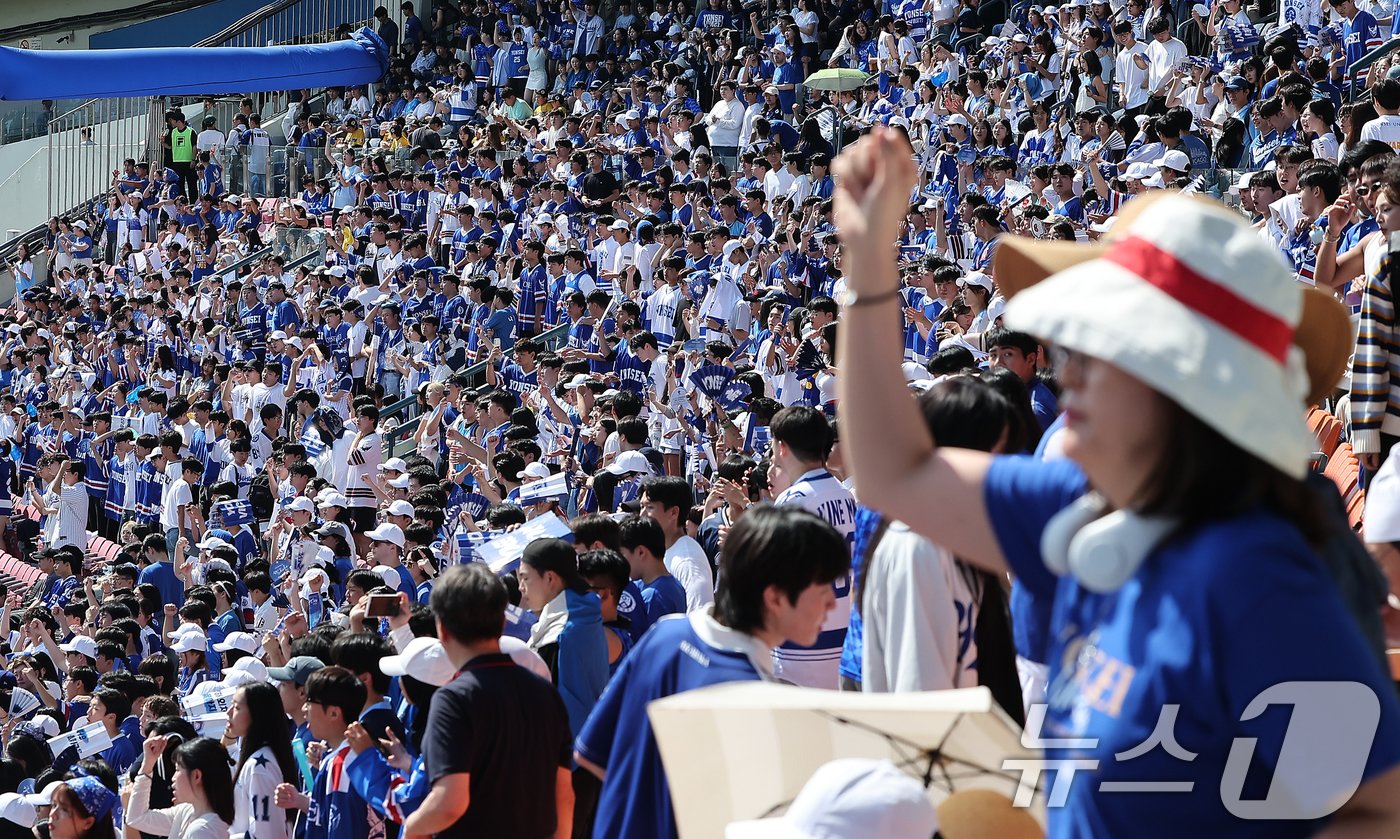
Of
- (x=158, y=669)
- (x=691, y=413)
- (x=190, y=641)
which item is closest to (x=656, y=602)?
(x=190, y=641)

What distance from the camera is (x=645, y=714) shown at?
9.61ft

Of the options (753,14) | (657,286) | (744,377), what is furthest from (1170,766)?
(753,14)

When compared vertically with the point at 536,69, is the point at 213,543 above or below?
below

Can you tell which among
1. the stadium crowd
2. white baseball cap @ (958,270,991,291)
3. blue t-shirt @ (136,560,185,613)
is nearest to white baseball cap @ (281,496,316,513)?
the stadium crowd

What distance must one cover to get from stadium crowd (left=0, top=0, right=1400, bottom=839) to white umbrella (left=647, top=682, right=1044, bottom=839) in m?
0.09

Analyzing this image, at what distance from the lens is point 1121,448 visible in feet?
5.02

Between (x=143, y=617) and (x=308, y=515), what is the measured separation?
1313mm

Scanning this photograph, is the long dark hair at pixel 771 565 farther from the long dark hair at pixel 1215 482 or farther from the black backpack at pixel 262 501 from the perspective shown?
the black backpack at pixel 262 501

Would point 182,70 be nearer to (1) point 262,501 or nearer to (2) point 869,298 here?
(1) point 262,501

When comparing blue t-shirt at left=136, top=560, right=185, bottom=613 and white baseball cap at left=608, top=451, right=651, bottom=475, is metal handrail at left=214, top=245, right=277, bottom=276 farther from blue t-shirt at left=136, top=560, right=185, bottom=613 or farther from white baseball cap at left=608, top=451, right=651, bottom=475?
white baseball cap at left=608, top=451, right=651, bottom=475

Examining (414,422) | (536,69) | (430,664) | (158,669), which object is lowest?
(158,669)

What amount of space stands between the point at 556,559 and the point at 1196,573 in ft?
12.3

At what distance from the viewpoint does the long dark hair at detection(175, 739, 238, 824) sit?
612cm

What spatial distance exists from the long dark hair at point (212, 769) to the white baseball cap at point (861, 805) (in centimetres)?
477
